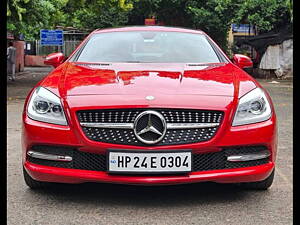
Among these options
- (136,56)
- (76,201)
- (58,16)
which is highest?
(58,16)

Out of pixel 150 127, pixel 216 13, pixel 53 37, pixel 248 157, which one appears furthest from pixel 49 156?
pixel 53 37

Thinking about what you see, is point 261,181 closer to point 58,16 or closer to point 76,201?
point 76,201

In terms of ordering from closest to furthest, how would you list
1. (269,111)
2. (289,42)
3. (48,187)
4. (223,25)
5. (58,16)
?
(269,111)
(48,187)
(58,16)
(289,42)
(223,25)

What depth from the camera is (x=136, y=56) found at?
16.7 feet

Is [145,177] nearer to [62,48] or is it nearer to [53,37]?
[53,37]

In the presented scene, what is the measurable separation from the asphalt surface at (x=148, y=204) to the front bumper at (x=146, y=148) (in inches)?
8.0

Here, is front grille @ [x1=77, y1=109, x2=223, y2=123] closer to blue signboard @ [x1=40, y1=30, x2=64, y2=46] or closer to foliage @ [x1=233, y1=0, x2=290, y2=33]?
foliage @ [x1=233, y1=0, x2=290, y2=33]

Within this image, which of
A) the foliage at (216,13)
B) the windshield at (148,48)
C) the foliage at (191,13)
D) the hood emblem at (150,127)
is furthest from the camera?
the foliage at (216,13)

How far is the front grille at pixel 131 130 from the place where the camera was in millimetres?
3730

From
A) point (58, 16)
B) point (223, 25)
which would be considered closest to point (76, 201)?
point (58, 16)

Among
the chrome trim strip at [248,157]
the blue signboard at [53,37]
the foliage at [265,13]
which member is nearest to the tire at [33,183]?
the chrome trim strip at [248,157]

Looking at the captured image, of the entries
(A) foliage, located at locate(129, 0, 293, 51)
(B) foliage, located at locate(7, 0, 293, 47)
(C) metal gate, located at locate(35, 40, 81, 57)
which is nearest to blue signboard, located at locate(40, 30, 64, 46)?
(B) foliage, located at locate(7, 0, 293, 47)

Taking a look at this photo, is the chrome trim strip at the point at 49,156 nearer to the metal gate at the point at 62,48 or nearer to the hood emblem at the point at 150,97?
the hood emblem at the point at 150,97

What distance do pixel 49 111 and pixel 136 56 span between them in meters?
1.42
